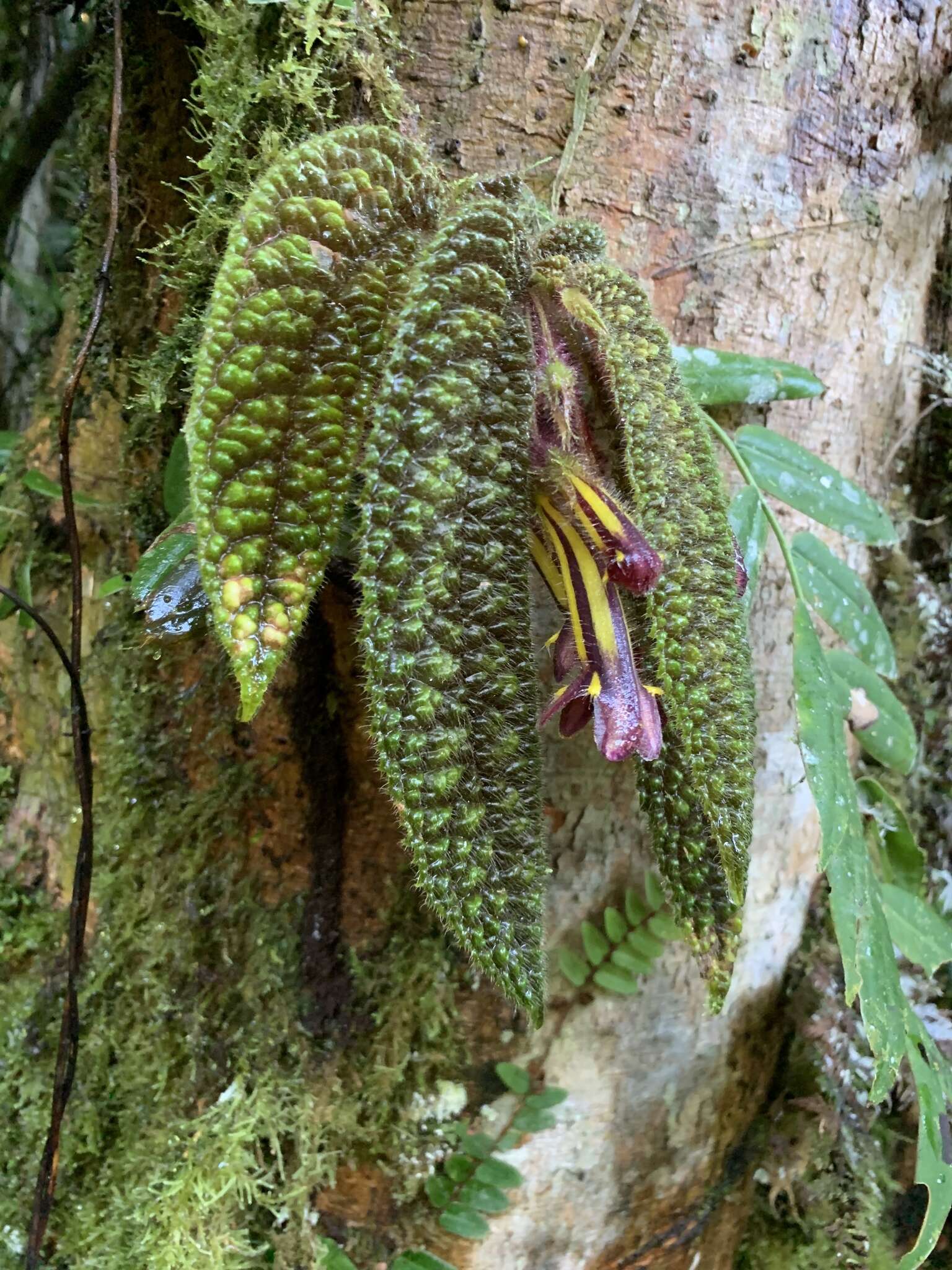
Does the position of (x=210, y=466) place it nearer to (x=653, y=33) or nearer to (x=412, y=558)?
(x=412, y=558)

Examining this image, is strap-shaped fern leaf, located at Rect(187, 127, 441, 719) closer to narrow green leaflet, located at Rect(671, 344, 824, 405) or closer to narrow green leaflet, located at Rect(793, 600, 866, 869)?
narrow green leaflet, located at Rect(671, 344, 824, 405)

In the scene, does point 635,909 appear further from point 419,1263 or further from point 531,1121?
point 419,1263

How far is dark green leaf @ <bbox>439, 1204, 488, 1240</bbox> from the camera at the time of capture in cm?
103

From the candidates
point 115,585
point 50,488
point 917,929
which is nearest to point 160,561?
point 115,585

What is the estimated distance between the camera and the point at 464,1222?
1.04m

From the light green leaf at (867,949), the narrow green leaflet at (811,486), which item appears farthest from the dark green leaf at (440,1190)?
the narrow green leaflet at (811,486)

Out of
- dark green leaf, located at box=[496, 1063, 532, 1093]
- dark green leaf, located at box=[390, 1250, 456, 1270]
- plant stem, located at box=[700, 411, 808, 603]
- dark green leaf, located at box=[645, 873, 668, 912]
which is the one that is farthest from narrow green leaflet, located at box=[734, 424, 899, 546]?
dark green leaf, located at box=[390, 1250, 456, 1270]

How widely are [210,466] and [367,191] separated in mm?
284

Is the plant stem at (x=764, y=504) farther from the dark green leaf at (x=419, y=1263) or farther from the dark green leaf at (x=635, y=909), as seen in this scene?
the dark green leaf at (x=419, y=1263)

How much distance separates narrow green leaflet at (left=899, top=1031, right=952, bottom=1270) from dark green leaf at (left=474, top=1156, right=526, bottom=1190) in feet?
1.49

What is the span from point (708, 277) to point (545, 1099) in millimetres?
1045

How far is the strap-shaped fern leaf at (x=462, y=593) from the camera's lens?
62 cm

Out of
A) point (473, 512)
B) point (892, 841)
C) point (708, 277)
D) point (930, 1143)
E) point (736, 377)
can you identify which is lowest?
point (930, 1143)

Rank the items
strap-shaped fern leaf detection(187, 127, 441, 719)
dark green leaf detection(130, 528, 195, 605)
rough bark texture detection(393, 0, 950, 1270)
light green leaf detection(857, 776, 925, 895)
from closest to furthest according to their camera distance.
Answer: strap-shaped fern leaf detection(187, 127, 441, 719)
dark green leaf detection(130, 528, 195, 605)
rough bark texture detection(393, 0, 950, 1270)
light green leaf detection(857, 776, 925, 895)
